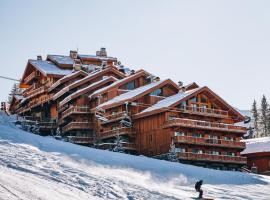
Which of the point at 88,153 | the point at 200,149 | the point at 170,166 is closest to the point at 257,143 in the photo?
the point at 200,149

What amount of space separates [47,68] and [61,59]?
18.6 feet

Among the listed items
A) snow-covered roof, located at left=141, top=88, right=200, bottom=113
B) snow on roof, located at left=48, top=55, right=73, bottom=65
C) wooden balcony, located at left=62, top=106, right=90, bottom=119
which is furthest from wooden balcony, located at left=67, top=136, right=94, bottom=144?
snow on roof, located at left=48, top=55, right=73, bottom=65

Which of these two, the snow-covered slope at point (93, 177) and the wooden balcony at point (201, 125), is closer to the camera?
the snow-covered slope at point (93, 177)

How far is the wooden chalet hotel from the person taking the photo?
176 feet

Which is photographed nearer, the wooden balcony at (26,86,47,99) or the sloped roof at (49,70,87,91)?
the sloped roof at (49,70,87,91)

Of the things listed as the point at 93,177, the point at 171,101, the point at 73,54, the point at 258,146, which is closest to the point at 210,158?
the point at 171,101

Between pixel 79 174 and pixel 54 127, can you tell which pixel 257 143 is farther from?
pixel 79 174

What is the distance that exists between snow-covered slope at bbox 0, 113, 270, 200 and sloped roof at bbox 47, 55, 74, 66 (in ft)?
103

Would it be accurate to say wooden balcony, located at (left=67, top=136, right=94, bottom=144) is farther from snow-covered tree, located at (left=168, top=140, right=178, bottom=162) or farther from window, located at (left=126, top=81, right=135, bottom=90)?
snow-covered tree, located at (left=168, top=140, right=178, bottom=162)

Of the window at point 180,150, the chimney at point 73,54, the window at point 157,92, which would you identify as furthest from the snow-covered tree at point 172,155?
the chimney at point 73,54

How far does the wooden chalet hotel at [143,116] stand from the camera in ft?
176

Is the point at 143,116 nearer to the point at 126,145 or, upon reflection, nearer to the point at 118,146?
the point at 126,145

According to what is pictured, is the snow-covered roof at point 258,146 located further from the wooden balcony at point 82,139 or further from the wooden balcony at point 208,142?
the wooden balcony at point 82,139

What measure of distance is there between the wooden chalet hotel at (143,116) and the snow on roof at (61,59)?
11.1 feet
